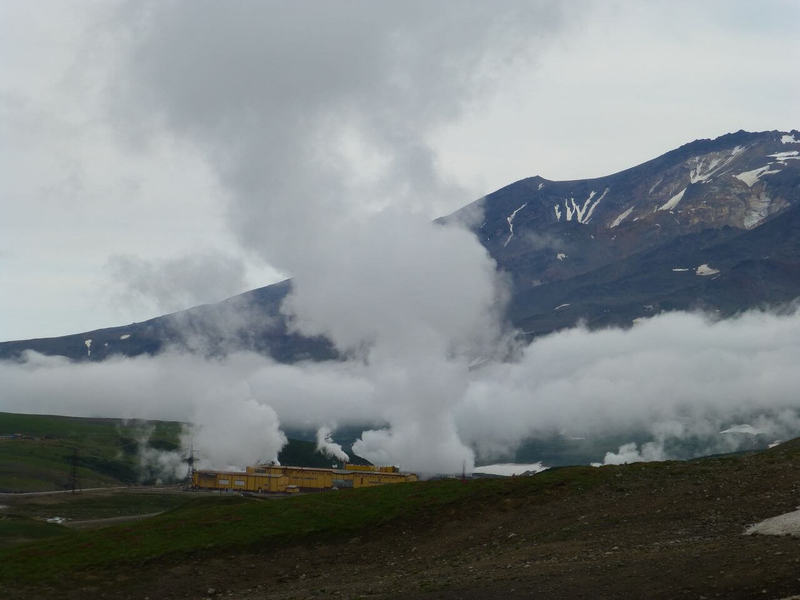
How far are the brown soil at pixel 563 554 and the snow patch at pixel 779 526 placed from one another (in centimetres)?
91

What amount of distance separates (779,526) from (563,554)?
33.7ft

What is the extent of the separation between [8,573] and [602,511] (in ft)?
121

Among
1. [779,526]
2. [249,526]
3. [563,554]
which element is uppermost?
[779,526]

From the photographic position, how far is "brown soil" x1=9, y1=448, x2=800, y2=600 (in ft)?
127

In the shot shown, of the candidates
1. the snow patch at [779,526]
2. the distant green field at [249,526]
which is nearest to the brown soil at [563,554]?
the snow patch at [779,526]

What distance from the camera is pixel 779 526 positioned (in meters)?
44.2

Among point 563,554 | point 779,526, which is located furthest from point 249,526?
point 779,526

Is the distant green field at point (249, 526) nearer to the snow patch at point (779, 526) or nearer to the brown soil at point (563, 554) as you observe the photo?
the brown soil at point (563, 554)

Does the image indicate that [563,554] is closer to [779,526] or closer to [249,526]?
[779,526]

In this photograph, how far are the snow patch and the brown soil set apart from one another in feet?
2.99

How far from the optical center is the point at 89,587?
55969 millimetres

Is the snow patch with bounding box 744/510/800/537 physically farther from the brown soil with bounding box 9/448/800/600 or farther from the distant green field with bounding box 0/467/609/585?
the distant green field with bounding box 0/467/609/585

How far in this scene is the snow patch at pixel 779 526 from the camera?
43.1m

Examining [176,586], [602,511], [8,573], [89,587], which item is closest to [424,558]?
[602,511]
